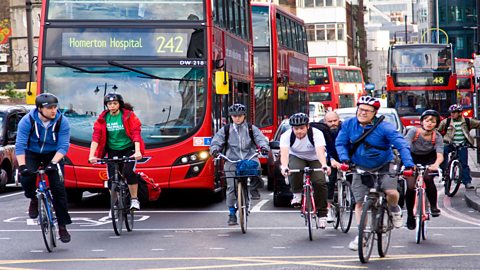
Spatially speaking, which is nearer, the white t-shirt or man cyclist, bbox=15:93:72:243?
man cyclist, bbox=15:93:72:243

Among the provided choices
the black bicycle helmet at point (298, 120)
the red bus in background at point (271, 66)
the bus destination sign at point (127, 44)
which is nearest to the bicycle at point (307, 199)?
the black bicycle helmet at point (298, 120)

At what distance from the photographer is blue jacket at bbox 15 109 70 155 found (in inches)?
511

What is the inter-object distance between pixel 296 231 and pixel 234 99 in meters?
6.71

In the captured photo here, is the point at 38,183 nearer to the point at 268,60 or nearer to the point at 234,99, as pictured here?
the point at 234,99

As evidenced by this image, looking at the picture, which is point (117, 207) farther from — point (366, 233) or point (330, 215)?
point (366, 233)

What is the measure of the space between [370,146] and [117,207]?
162 inches

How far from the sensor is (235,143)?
15.4 m

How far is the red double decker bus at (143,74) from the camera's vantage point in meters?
18.4

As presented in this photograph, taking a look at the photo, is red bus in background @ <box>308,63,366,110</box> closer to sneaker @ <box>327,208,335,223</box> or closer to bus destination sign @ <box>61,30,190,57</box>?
bus destination sign @ <box>61,30,190,57</box>

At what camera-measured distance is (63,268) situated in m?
11.2

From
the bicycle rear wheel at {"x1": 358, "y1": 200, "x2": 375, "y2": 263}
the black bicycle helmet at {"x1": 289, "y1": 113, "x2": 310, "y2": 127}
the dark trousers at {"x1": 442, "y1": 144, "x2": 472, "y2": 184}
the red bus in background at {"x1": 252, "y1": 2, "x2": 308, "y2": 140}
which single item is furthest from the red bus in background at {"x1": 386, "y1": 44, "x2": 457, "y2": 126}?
the bicycle rear wheel at {"x1": 358, "y1": 200, "x2": 375, "y2": 263}

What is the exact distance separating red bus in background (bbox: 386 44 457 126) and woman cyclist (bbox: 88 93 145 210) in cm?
3345

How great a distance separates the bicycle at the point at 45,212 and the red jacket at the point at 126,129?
198 centimetres

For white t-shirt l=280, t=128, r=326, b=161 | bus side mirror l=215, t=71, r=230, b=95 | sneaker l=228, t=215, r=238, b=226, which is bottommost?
sneaker l=228, t=215, r=238, b=226
